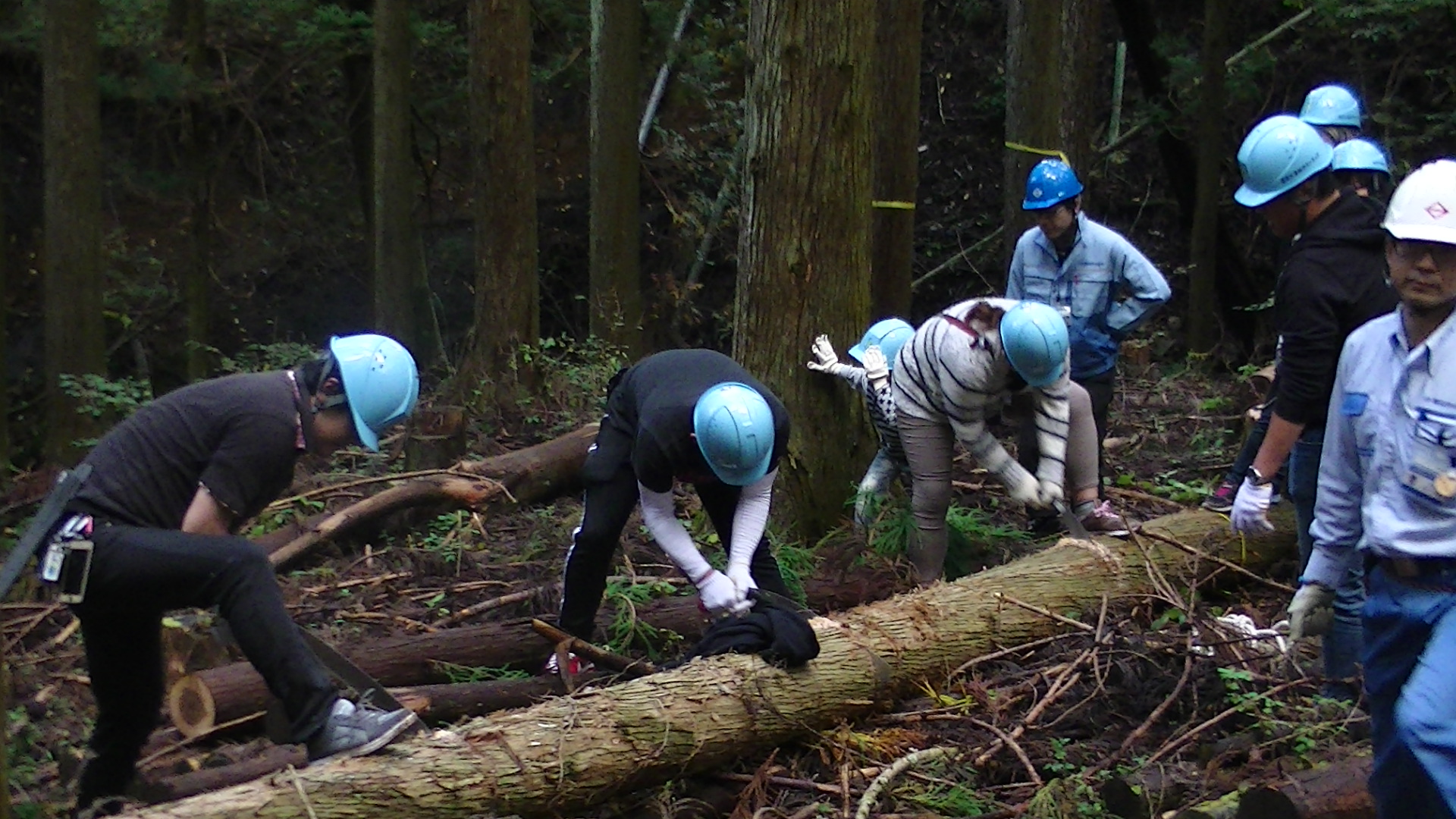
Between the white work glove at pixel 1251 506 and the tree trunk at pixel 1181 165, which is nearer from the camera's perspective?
the white work glove at pixel 1251 506

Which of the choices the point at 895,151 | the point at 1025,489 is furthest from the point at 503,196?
the point at 1025,489

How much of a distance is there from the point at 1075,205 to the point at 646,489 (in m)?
2.99

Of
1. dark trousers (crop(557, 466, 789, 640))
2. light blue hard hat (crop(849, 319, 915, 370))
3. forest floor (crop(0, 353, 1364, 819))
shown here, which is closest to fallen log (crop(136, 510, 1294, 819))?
forest floor (crop(0, 353, 1364, 819))

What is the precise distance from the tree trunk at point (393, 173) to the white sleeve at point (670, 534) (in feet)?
22.4

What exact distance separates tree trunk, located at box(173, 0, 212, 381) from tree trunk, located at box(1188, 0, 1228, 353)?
389 inches

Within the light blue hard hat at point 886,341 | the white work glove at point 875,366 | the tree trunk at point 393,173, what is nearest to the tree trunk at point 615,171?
the tree trunk at point 393,173

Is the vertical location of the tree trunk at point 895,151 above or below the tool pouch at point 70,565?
above

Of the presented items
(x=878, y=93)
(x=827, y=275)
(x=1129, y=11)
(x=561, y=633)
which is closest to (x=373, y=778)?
(x=561, y=633)

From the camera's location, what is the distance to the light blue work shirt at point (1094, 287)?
6.67m

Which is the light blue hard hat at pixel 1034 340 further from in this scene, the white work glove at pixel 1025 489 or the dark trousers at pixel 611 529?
the dark trousers at pixel 611 529

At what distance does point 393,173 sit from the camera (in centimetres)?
1118

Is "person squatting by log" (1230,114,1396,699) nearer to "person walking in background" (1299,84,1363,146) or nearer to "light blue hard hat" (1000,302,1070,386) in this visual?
"light blue hard hat" (1000,302,1070,386)

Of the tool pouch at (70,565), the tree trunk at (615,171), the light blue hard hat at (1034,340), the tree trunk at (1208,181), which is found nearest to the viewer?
the tool pouch at (70,565)

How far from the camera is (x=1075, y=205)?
21.9 ft
